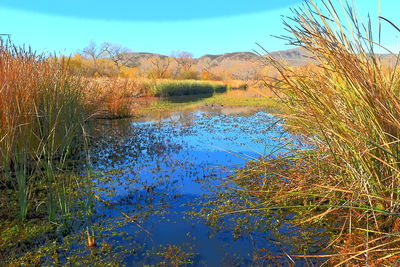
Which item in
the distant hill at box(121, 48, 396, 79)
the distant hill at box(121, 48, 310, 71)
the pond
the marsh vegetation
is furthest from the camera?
the distant hill at box(121, 48, 310, 71)

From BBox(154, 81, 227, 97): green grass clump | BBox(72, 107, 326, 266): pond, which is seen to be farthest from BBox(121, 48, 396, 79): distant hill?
BBox(154, 81, 227, 97): green grass clump

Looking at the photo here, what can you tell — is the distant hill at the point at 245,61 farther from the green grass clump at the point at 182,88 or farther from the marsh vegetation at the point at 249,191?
the green grass clump at the point at 182,88

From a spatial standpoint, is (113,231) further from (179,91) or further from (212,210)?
(179,91)

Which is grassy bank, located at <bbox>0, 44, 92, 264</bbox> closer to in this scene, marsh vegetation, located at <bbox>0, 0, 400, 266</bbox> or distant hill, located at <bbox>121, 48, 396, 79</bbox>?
marsh vegetation, located at <bbox>0, 0, 400, 266</bbox>

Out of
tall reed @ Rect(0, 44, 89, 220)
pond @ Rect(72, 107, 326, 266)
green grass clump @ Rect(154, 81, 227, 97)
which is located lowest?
pond @ Rect(72, 107, 326, 266)

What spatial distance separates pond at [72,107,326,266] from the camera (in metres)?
2.33

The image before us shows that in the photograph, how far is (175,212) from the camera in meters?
3.13

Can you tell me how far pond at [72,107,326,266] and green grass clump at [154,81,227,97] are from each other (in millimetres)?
16922

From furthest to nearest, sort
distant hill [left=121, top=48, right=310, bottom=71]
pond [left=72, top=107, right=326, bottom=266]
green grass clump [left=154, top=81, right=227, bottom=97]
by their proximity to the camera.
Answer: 1. green grass clump [left=154, top=81, right=227, bottom=97]
2. distant hill [left=121, top=48, right=310, bottom=71]
3. pond [left=72, top=107, right=326, bottom=266]

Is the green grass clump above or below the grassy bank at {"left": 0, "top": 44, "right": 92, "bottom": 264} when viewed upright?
above

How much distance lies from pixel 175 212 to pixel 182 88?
24426 mm

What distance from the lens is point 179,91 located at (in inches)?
1050

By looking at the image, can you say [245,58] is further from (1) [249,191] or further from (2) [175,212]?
(2) [175,212]

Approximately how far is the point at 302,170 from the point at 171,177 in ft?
6.68
